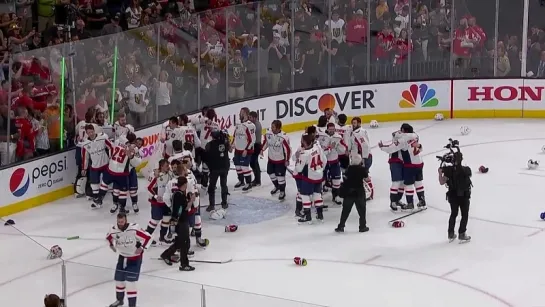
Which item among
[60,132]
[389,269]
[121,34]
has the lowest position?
[389,269]

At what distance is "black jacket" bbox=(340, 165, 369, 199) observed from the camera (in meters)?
13.8

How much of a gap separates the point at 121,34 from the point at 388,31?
6184mm

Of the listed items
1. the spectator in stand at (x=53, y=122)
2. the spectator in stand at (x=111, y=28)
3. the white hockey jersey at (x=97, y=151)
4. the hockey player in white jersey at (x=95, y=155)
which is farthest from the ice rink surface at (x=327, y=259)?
the spectator in stand at (x=111, y=28)

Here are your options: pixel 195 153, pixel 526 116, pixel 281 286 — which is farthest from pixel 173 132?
pixel 526 116

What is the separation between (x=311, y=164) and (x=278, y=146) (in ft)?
4.55

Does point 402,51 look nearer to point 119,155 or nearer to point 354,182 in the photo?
point 119,155

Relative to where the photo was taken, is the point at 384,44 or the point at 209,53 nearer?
the point at 209,53

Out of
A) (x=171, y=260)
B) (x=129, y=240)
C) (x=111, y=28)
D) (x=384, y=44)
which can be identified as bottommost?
(x=171, y=260)

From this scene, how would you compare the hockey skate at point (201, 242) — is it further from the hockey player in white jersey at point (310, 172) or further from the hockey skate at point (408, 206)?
the hockey skate at point (408, 206)

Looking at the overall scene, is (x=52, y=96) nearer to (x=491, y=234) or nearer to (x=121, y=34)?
(x=121, y=34)

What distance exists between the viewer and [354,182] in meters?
13.9

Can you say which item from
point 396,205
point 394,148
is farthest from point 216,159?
point 396,205

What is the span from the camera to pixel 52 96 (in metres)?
16.2

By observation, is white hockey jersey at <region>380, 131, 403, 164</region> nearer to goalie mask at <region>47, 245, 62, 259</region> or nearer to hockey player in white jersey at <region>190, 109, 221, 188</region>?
hockey player in white jersey at <region>190, 109, 221, 188</region>
